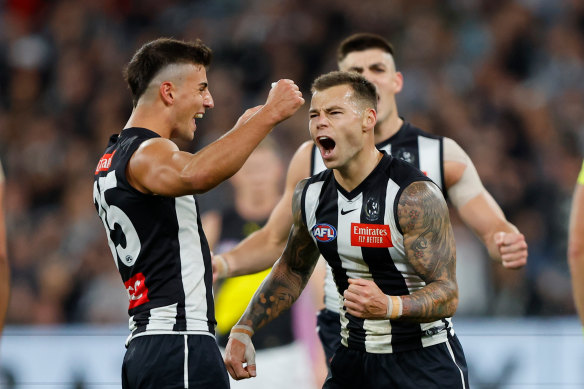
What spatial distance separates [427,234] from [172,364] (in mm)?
1185

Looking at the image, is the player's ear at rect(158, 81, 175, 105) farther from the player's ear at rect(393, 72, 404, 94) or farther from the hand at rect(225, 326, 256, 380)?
the player's ear at rect(393, 72, 404, 94)

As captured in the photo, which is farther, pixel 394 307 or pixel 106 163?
pixel 106 163

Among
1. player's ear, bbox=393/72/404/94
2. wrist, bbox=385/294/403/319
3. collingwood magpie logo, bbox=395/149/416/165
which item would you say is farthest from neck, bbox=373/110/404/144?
wrist, bbox=385/294/403/319

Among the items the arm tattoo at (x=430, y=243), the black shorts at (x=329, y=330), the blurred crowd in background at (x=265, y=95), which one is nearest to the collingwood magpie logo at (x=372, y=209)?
the arm tattoo at (x=430, y=243)

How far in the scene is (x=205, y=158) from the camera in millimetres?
3596

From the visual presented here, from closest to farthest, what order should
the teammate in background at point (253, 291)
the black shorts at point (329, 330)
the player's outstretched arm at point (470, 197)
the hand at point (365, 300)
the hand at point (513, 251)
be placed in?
the hand at point (365, 300), the hand at point (513, 251), the player's outstretched arm at point (470, 197), the black shorts at point (329, 330), the teammate in background at point (253, 291)

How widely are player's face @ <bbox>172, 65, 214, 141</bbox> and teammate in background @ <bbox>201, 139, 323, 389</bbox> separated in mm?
2443

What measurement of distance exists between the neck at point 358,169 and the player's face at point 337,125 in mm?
38

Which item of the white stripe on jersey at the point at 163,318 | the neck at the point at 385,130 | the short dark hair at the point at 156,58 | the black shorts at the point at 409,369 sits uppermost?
the short dark hair at the point at 156,58

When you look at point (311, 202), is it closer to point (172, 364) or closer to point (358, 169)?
point (358, 169)

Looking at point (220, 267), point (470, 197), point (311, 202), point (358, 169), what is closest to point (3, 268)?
point (220, 267)

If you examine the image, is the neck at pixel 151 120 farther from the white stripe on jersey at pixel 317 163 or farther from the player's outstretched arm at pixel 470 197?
the player's outstretched arm at pixel 470 197

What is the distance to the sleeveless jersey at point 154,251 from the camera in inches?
150

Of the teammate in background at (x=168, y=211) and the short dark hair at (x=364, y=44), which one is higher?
the short dark hair at (x=364, y=44)
